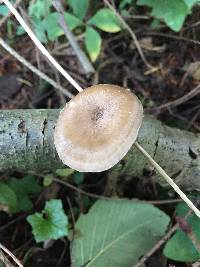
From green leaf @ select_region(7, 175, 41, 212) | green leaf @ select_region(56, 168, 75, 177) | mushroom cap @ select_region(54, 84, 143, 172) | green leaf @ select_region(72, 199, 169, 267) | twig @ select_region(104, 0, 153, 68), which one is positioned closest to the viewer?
mushroom cap @ select_region(54, 84, 143, 172)

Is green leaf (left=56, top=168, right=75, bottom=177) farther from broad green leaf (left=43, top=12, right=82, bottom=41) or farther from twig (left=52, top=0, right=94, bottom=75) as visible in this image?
broad green leaf (left=43, top=12, right=82, bottom=41)

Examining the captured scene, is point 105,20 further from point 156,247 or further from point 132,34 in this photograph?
point 156,247

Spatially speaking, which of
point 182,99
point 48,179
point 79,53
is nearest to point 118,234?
point 48,179

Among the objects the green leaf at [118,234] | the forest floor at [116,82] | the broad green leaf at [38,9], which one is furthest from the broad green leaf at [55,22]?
the green leaf at [118,234]

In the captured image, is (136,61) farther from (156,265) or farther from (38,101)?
(156,265)

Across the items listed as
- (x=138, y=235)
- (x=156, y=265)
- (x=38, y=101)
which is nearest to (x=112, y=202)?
(x=138, y=235)

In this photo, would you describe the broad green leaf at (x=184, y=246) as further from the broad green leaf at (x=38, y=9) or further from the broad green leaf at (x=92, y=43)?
the broad green leaf at (x=38, y=9)

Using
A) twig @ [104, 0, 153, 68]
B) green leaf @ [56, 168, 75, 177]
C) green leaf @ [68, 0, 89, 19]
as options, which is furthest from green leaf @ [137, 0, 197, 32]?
green leaf @ [56, 168, 75, 177]
